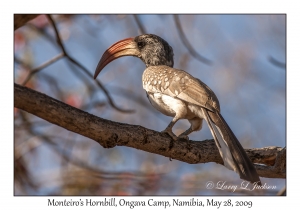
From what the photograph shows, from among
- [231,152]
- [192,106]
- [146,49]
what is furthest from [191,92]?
[146,49]

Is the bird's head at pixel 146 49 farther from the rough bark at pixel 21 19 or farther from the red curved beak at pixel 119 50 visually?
the rough bark at pixel 21 19

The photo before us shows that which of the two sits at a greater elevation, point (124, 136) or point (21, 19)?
point (21, 19)

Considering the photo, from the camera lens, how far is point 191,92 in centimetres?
523

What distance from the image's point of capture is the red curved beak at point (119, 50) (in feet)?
21.4

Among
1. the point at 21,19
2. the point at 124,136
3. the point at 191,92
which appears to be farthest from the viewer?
the point at 191,92

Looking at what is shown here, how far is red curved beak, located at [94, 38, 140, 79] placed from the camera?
6523 millimetres

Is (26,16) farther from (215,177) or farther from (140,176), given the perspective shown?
(215,177)

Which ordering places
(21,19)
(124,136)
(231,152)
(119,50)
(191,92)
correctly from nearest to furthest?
1. (21,19)
2. (124,136)
3. (231,152)
4. (191,92)
5. (119,50)

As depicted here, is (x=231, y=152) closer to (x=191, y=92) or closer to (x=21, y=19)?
(x=191, y=92)

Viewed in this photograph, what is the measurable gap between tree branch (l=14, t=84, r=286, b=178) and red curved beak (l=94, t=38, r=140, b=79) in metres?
1.93

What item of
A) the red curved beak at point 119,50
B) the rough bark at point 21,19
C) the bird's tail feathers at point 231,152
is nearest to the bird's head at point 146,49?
the red curved beak at point 119,50

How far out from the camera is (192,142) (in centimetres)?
546

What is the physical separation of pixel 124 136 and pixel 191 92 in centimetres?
116

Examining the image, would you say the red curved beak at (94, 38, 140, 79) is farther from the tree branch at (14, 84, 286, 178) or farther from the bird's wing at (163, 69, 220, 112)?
the tree branch at (14, 84, 286, 178)
